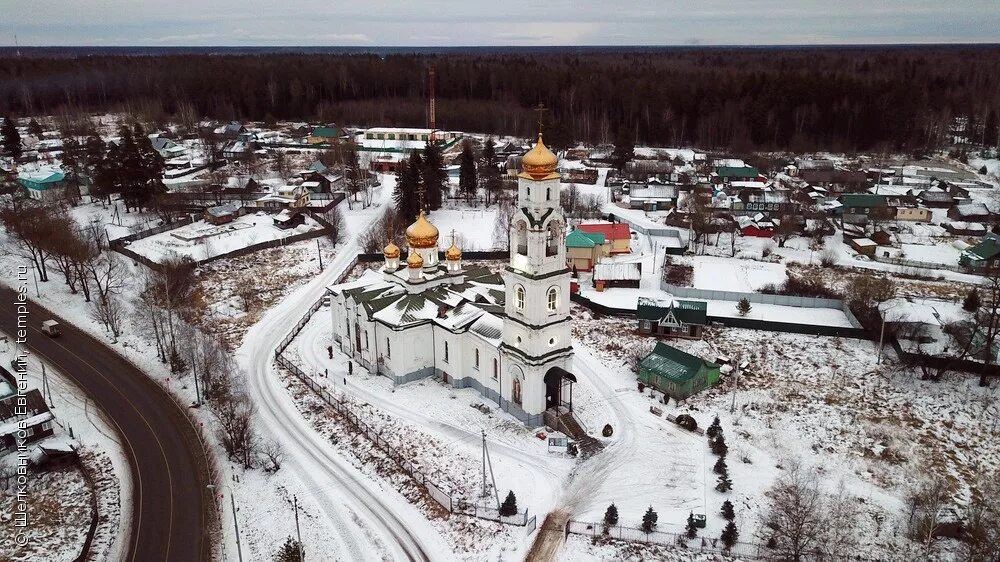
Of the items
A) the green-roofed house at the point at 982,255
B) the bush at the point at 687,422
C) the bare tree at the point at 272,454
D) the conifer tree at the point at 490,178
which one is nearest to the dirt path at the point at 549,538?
the bush at the point at 687,422

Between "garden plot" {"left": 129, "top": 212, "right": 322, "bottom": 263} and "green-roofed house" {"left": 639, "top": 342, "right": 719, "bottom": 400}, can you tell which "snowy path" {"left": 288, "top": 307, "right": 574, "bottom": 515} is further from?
"garden plot" {"left": 129, "top": 212, "right": 322, "bottom": 263}

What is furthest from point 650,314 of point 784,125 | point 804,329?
point 784,125

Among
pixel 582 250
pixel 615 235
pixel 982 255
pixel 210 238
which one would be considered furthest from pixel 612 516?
pixel 210 238

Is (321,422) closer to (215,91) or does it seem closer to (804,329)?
(804,329)

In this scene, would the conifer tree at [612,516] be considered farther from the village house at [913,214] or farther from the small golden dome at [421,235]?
the village house at [913,214]

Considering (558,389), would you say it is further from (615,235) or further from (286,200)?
(286,200)

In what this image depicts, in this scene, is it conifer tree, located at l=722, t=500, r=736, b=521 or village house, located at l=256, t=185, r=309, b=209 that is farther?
village house, located at l=256, t=185, r=309, b=209

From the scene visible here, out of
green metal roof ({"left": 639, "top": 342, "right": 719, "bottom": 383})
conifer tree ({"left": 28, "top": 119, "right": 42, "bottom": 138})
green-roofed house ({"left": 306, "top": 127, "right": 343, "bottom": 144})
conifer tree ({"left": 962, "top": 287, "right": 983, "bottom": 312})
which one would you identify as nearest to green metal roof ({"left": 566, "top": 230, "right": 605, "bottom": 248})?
green metal roof ({"left": 639, "top": 342, "right": 719, "bottom": 383})
